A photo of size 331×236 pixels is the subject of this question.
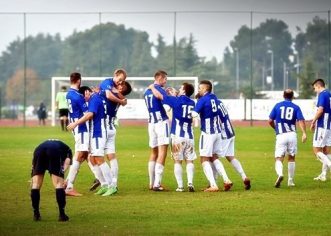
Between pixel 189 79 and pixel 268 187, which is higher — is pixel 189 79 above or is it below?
above

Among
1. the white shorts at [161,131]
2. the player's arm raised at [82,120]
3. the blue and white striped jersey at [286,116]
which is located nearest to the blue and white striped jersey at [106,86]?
the player's arm raised at [82,120]

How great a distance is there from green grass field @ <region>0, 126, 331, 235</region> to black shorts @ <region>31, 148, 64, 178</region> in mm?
739

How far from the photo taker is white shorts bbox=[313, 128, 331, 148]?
21.1 meters

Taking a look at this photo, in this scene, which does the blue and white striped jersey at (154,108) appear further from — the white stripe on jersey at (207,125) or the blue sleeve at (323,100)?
the blue sleeve at (323,100)

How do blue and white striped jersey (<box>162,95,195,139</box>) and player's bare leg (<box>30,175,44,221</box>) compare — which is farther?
blue and white striped jersey (<box>162,95,195,139</box>)

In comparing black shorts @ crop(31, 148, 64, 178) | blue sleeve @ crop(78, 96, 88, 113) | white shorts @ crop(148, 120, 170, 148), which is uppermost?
blue sleeve @ crop(78, 96, 88, 113)

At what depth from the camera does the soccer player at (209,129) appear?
18.6 m

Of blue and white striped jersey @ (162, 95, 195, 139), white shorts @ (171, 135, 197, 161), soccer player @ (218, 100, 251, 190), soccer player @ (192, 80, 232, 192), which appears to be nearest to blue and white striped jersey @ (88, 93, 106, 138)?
blue and white striped jersey @ (162, 95, 195, 139)

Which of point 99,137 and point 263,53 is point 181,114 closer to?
point 99,137

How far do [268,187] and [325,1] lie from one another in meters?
41.5

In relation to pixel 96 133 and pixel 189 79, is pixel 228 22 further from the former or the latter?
pixel 96 133

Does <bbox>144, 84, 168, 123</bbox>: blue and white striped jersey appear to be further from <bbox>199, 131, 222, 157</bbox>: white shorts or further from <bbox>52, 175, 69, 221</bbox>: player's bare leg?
<bbox>52, 175, 69, 221</bbox>: player's bare leg

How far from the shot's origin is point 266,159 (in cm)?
2797

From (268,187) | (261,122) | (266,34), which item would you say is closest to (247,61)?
(266,34)
